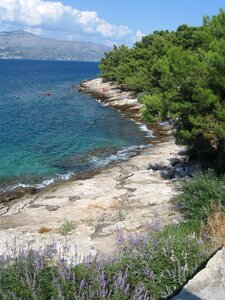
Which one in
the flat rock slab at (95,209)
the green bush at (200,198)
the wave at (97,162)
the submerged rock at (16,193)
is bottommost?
the submerged rock at (16,193)

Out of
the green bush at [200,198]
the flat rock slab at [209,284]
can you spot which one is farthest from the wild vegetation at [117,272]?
the green bush at [200,198]

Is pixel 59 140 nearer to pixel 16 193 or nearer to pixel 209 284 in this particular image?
pixel 16 193

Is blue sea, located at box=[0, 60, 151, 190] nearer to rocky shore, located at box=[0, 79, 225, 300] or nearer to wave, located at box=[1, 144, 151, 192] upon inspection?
wave, located at box=[1, 144, 151, 192]

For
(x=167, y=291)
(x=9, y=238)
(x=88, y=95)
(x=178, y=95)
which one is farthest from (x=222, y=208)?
(x=88, y=95)

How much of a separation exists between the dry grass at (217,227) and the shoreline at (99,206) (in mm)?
2134

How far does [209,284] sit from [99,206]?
10632mm

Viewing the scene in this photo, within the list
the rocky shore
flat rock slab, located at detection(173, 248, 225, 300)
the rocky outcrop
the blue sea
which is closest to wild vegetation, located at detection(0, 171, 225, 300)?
flat rock slab, located at detection(173, 248, 225, 300)

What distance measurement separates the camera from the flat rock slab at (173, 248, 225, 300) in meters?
5.42

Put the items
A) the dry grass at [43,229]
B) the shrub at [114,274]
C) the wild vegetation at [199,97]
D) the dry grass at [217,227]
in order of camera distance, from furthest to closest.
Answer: the wild vegetation at [199,97] < the dry grass at [43,229] < the dry grass at [217,227] < the shrub at [114,274]

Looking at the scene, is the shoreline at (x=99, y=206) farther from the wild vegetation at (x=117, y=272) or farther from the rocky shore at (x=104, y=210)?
the wild vegetation at (x=117, y=272)

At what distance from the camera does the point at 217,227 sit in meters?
8.30

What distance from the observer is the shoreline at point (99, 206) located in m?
11.8

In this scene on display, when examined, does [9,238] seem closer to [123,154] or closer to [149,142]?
[123,154]

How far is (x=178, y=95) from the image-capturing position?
17.0m
